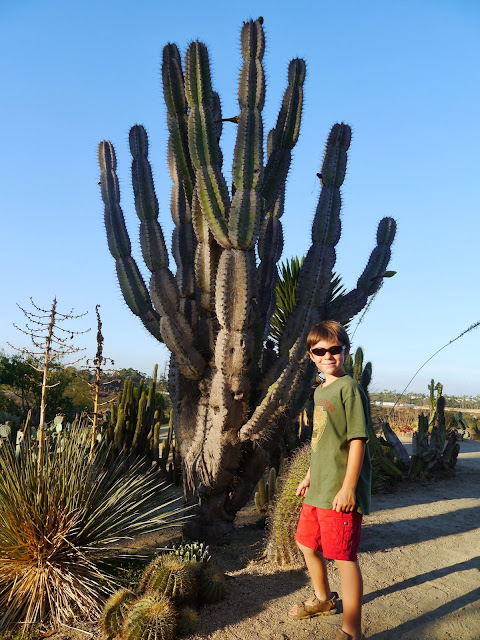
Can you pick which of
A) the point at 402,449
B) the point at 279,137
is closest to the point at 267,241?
the point at 279,137

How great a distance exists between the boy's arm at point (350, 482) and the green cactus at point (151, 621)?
1.21 m

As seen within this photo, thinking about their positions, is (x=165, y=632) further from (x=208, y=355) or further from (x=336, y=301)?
(x=336, y=301)

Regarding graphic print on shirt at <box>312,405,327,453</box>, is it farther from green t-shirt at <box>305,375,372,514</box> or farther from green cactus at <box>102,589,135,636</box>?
green cactus at <box>102,589,135,636</box>

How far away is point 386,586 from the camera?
12.7 ft

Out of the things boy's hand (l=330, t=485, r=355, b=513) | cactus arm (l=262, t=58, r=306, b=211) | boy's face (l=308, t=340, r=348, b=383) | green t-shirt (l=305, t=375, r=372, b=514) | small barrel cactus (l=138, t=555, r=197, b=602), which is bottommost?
small barrel cactus (l=138, t=555, r=197, b=602)

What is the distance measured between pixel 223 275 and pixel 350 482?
7.90 ft

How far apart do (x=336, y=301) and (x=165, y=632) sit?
12.7 ft

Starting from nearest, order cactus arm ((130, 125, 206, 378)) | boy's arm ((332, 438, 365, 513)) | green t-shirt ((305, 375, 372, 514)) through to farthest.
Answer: boy's arm ((332, 438, 365, 513))
green t-shirt ((305, 375, 372, 514))
cactus arm ((130, 125, 206, 378))

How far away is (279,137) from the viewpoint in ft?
19.9

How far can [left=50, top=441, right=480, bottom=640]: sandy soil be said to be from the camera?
3236 mm

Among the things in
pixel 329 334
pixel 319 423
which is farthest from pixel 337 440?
pixel 329 334

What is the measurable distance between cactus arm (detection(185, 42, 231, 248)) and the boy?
2.02 metres

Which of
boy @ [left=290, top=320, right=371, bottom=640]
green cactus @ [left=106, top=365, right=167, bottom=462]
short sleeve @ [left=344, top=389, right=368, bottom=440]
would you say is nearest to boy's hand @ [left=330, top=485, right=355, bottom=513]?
boy @ [left=290, top=320, right=371, bottom=640]

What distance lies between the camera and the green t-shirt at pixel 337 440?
2.92m
